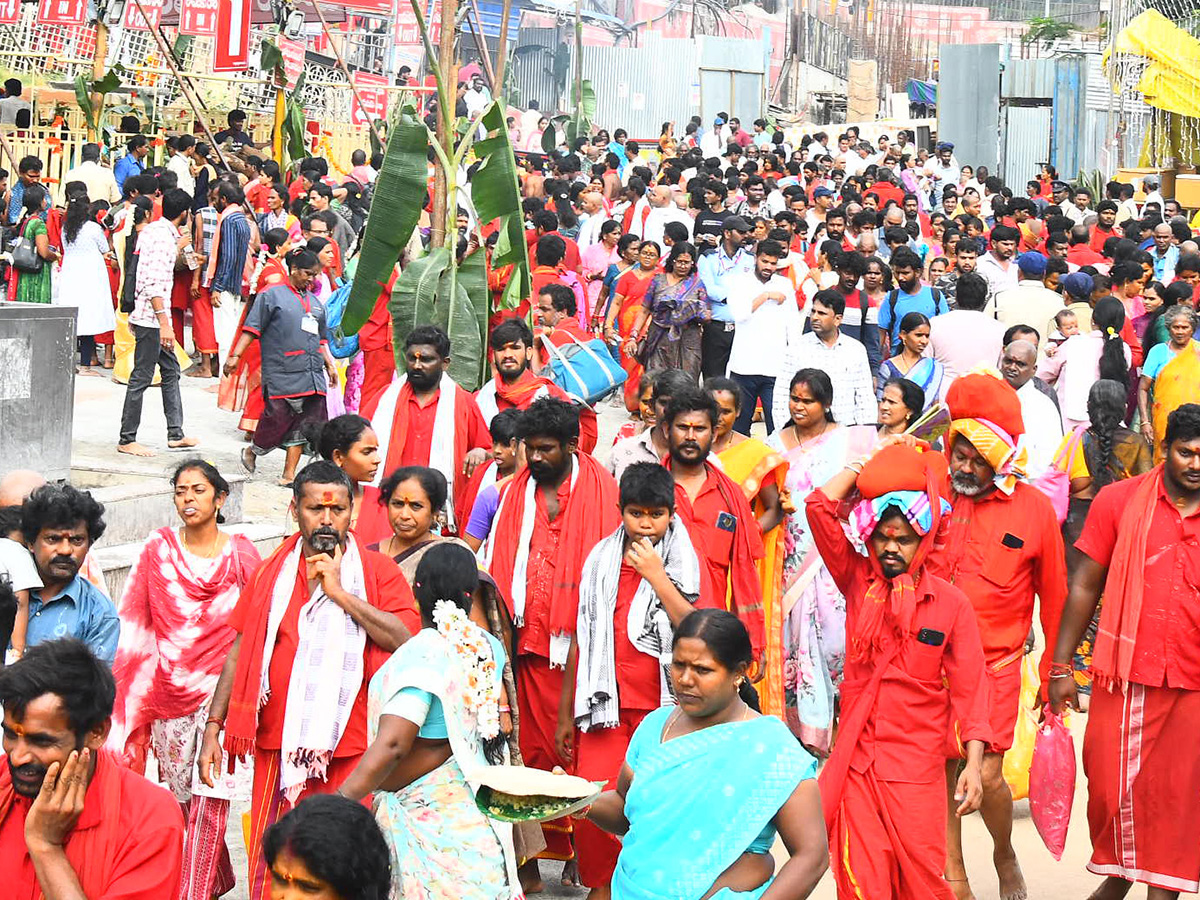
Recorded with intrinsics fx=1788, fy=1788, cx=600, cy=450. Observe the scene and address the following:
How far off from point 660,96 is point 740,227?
3618 cm

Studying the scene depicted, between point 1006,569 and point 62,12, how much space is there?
69.7 feet

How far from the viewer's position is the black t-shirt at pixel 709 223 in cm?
1569

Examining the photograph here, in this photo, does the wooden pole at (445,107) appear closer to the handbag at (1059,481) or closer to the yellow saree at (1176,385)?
the handbag at (1059,481)

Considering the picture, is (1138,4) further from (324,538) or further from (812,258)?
(324,538)

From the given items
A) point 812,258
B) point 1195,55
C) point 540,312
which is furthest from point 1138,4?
point 540,312


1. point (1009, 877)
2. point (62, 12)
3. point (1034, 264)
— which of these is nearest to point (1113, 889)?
point (1009, 877)

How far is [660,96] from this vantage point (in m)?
48.3

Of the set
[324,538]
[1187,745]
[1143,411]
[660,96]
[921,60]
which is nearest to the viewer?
[324,538]

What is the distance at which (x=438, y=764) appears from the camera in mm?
4633

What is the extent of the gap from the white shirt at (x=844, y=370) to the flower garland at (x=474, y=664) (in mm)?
4954

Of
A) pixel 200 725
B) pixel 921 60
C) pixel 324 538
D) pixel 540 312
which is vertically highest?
pixel 921 60

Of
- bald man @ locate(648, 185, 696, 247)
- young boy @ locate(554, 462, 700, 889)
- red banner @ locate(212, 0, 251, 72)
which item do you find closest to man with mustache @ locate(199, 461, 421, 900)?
young boy @ locate(554, 462, 700, 889)

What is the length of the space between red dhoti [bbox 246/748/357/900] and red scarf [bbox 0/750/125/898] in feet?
5.00

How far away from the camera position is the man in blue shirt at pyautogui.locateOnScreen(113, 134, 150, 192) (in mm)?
18797
